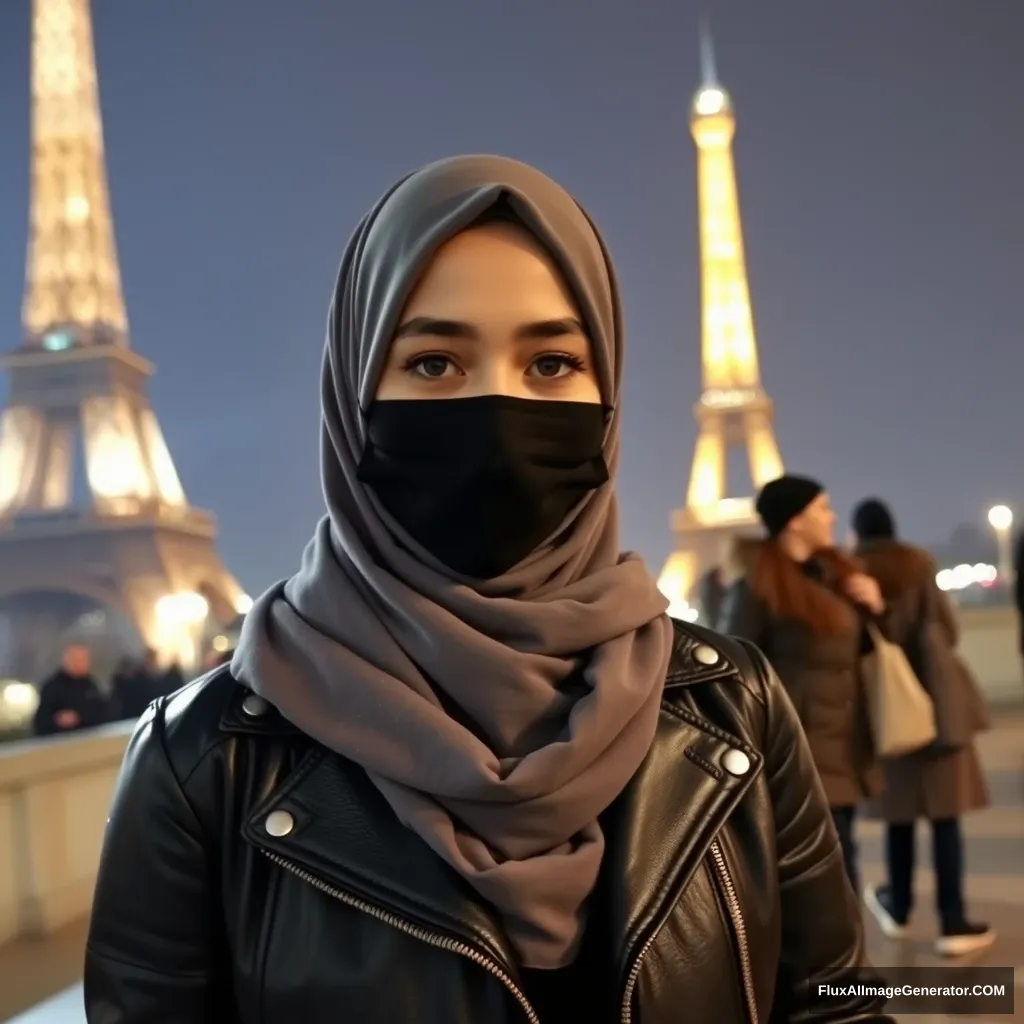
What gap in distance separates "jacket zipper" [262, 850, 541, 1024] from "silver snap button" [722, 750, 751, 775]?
9.9 inches

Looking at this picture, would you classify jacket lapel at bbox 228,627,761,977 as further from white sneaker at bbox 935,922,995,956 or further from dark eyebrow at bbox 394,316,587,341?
white sneaker at bbox 935,922,995,956

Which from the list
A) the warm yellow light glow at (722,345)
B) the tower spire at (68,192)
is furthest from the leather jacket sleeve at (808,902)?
the tower spire at (68,192)

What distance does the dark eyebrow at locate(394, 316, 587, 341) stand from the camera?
2.82 ft

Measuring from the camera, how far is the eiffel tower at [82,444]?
16438mm

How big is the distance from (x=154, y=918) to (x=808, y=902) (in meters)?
0.55

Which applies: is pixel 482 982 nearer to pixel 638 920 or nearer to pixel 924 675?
pixel 638 920

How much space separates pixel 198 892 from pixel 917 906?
3.21m

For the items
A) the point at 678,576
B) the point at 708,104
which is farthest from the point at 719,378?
the point at 708,104

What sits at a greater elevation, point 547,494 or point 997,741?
point 547,494

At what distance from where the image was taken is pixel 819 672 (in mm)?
2693

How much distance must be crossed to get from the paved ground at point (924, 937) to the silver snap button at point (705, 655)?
1.87 meters

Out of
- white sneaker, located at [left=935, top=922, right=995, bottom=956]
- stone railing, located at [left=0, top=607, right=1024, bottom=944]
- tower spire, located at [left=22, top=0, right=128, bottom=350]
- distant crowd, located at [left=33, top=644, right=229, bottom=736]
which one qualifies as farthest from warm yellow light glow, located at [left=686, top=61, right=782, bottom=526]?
white sneaker, located at [left=935, top=922, right=995, bottom=956]

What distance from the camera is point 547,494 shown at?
2.99 ft

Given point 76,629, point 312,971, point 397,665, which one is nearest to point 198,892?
point 312,971
